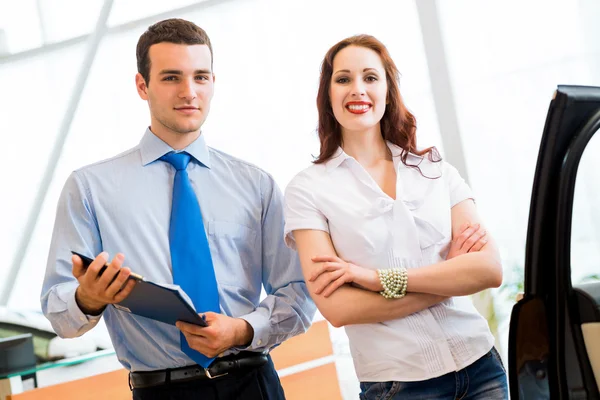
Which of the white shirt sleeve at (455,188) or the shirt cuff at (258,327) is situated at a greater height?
the white shirt sleeve at (455,188)

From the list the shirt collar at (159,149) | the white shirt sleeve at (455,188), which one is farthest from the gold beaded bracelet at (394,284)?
the shirt collar at (159,149)

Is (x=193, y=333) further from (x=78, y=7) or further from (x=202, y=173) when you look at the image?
(x=78, y=7)

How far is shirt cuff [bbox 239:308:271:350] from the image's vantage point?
71.2 inches

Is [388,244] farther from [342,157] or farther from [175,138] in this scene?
[175,138]

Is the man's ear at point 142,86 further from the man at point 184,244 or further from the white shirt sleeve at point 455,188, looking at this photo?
the white shirt sleeve at point 455,188

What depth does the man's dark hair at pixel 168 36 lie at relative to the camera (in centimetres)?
196

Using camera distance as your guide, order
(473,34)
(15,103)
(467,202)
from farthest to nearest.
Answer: (473,34) < (15,103) < (467,202)

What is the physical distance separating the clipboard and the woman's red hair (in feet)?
1.84

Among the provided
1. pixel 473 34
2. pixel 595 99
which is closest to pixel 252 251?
pixel 595 99

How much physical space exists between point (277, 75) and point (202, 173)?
6.52 feet

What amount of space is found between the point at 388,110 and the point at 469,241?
43 centimetres

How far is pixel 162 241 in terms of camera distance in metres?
1.88

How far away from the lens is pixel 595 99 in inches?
36.3

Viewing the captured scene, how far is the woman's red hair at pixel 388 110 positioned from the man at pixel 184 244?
9.4 inches
